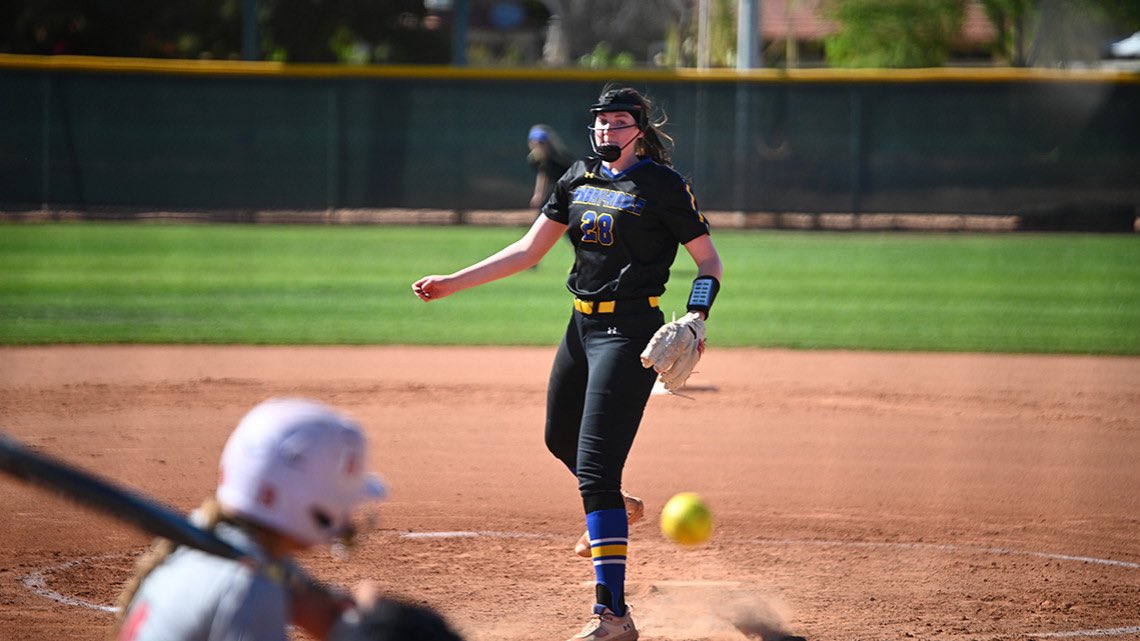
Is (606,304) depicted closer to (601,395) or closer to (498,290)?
(601,395)

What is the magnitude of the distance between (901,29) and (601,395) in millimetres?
31256

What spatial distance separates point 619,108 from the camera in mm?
5059

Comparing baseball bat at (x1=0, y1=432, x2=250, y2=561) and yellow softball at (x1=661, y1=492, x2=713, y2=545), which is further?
yellow softball at (x1=661, y1=492, x2=713, y2=545)

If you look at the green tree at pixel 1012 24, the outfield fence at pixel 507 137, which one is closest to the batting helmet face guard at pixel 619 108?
the outfield fence at pixel 507 137

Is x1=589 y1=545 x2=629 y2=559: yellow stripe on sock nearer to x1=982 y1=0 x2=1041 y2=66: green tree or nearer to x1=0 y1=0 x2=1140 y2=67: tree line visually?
x1=0 y1=0 x2=1140 y2=67: tree line

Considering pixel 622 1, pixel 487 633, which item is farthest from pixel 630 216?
pixel 622 1

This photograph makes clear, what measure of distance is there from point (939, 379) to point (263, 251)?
12103 mm

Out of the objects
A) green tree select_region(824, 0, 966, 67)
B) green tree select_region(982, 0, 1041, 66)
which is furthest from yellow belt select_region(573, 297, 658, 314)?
green tree select_region(824, 0, 966, 67)

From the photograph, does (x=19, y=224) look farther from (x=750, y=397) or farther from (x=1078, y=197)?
(x=1078, y=197)

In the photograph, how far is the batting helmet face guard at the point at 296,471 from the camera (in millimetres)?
2275

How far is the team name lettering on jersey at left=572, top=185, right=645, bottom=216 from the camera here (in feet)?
16.4

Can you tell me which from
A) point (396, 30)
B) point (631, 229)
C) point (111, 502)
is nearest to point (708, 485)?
point (631, 229)

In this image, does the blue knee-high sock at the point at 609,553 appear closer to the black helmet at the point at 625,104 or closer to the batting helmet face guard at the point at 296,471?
Answer: the black helmet at the point at 625,104

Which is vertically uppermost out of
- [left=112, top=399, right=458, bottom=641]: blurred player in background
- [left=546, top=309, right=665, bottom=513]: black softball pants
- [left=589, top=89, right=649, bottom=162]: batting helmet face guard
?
[left=589, top=89, right=649, bottom=162]: batting helmet face guard
